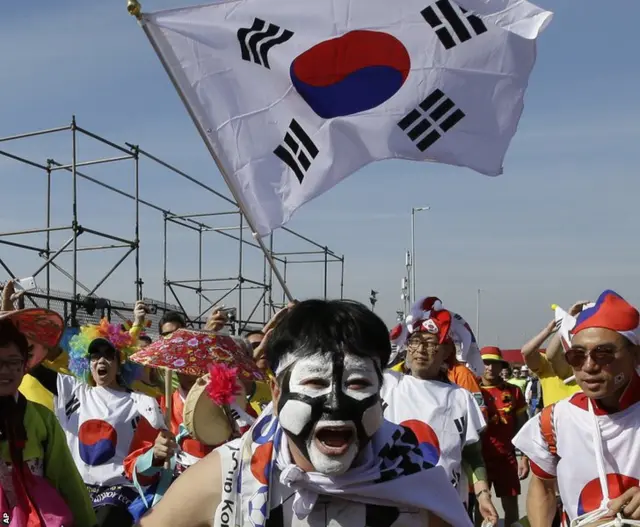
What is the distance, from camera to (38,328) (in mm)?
3305

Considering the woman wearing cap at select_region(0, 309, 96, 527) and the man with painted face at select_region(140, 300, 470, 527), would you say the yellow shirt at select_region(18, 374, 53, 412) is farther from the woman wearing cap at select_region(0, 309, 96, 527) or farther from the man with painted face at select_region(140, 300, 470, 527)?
the man with painted face at select_region(140, 300, 470, 527)

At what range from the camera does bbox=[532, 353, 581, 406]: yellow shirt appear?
6.01 meters

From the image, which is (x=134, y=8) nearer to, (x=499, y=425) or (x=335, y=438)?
(x=335, y=438)

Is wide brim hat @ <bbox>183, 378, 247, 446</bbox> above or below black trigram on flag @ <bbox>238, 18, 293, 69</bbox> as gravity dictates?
below

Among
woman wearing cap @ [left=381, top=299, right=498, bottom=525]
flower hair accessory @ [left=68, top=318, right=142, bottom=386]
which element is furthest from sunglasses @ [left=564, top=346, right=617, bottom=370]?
flower hair accessory @ [left=68, top=318, right=142, bottom=386]

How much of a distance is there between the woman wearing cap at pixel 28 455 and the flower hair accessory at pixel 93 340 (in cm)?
218

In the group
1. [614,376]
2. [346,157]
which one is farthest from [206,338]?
[614,376]

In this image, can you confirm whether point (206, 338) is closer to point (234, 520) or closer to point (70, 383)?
point (70, 383)

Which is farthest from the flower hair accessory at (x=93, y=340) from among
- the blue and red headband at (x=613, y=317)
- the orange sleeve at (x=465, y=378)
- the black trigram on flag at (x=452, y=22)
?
the blue and red headband at (x=613, y=317)

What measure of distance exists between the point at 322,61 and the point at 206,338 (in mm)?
1587

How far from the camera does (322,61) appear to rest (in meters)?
4.39

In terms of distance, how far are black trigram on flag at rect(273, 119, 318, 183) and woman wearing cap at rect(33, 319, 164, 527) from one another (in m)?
1.83

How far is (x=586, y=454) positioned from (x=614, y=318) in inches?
22.2

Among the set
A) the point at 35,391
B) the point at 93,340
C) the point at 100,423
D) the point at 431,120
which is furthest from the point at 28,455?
the point at 431,120
